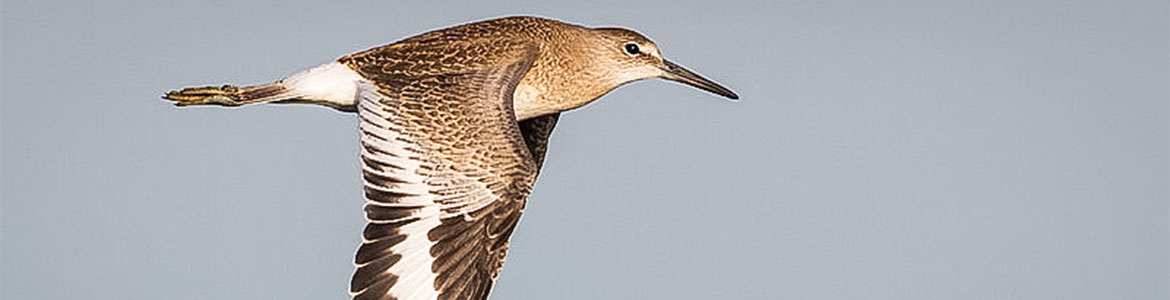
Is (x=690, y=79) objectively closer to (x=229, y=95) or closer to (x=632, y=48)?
(x=632, y=48)

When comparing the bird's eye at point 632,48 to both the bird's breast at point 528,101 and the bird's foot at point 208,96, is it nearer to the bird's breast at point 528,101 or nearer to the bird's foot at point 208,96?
the bird's breast at point 528,101

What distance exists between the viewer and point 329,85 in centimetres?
1223

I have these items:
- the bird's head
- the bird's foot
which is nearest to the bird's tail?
the bird's foot

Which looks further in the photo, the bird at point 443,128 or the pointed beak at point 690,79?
the pointed beak at point 690,79

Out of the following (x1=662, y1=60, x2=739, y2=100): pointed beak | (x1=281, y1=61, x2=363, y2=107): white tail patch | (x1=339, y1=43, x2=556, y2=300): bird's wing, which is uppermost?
(x1=662, y1=60, x2=739, y2=100): pointed beak

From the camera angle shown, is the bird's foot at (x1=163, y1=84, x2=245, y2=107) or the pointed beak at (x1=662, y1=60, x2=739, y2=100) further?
Answer: the pointed beak at (x1=662, y1=60, x2=739, y2=100)

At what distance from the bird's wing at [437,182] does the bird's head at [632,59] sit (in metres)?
1.69

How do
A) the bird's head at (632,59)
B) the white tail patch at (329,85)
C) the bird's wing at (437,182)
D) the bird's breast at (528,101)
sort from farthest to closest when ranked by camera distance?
1. the bird's head at (632,59)
2. the bird's breast at (528,101)
3. the white tail patch at (329,85)
4. the bird's wing at (437,182)

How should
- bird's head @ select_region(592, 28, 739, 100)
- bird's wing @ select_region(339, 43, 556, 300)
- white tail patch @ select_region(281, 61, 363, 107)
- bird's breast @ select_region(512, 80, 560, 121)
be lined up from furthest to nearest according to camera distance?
bird's head @ select_region(592, 28, 739, 100) < bird's breast @ select_region(512, 80, 560, 121) < white tail patch @ select_region(281, 61, 363, 107) < bird's wing @ select_region(339, 43, 556, 300)

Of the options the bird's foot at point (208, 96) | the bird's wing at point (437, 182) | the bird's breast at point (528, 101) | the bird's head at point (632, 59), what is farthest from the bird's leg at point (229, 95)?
the bird's head at point (632, 59)

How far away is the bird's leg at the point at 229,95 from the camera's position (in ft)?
40.3

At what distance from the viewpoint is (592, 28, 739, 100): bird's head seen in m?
13.6

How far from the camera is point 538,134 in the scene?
13.9 meters

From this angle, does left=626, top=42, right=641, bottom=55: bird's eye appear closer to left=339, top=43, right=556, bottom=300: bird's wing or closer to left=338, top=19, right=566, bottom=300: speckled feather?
left=338, top=19, right=566, bottom=300: speckled feather
